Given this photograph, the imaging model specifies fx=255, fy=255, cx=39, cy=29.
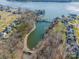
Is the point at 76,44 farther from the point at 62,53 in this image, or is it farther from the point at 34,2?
the point at 34,2

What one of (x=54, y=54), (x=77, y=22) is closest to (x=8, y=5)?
Result: (x=77, y=22)

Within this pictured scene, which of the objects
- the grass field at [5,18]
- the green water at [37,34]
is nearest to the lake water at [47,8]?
the green water at [37,34]

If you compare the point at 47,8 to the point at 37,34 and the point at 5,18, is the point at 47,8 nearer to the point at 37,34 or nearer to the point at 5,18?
the point at 5,18

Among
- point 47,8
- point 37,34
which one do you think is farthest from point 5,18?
point 47,8

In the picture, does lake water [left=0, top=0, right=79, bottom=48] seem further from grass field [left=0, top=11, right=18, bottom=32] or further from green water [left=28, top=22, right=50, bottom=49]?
grass field [left=0, top=11, right=18, bottom=32]

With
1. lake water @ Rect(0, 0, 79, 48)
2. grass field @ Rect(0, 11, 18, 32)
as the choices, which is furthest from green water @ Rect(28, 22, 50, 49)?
grass field @ Rect(0, 11, 18, 32)

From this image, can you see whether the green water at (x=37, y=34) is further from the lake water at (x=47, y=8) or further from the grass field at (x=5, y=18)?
the grass field at (x=5, y=18)
